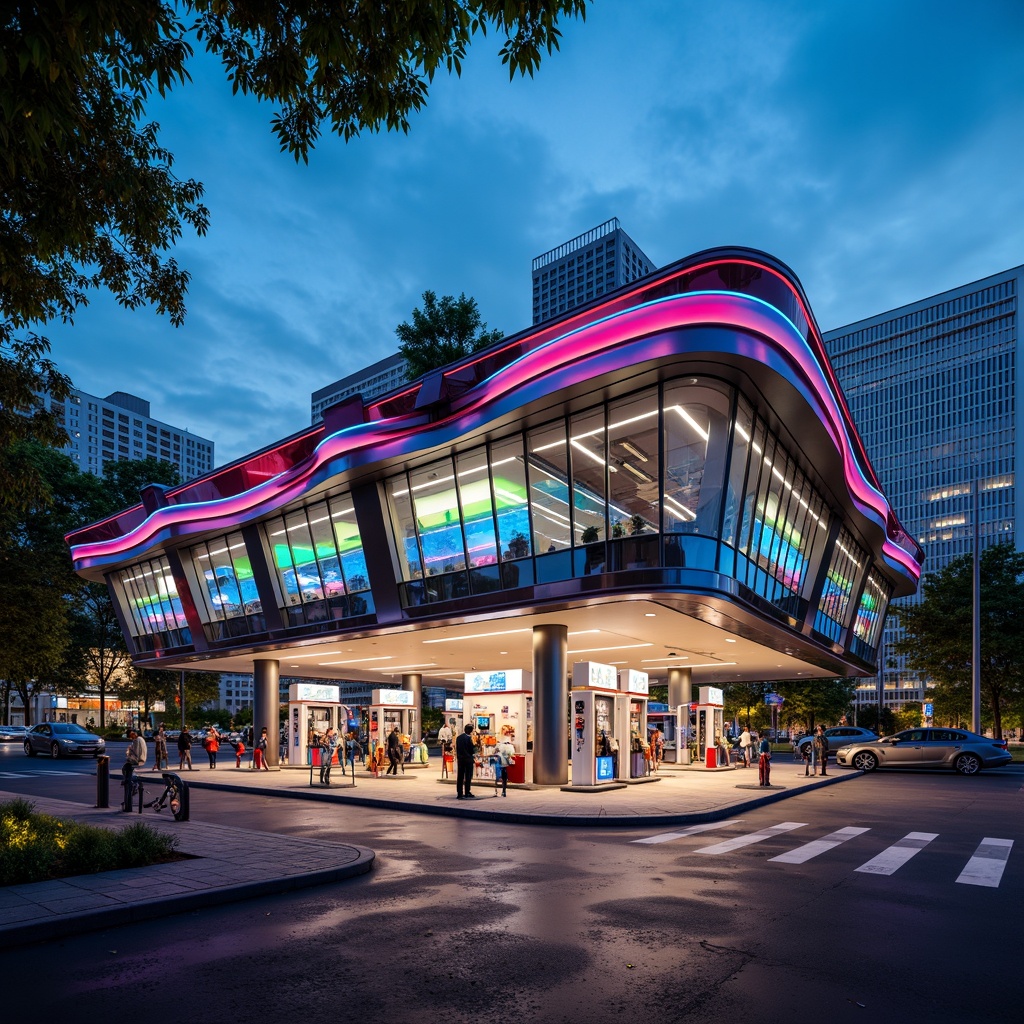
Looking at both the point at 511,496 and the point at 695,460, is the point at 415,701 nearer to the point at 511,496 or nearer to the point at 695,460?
the point at 511,496

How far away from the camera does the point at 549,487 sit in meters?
22.9


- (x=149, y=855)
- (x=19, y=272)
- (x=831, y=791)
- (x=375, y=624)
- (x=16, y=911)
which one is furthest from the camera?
(x=375, y=624)

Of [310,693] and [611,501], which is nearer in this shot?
[611,501]

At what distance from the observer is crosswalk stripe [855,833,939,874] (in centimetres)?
1154

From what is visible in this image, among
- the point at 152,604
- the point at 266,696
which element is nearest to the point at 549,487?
the point at 266,696

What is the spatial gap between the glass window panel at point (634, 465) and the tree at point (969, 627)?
36.3 metres

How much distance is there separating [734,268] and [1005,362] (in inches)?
6183

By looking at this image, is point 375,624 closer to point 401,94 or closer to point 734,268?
point 734,268

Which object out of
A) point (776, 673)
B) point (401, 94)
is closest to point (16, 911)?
point (401, 94)

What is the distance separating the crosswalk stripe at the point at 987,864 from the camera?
1075 cm

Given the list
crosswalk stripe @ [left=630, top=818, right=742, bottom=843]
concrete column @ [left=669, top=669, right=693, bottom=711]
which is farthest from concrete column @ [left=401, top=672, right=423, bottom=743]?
crosswalk stripe @ [left=630, top=818, right=742, bottom=843]

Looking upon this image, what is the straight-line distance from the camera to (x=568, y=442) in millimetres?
22219

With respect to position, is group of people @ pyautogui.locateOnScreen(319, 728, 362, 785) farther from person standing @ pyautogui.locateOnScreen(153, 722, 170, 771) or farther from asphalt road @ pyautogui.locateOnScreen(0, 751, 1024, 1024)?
asphalt road @ pyautogui.locateOnScreen(0, 751, 1024, 1024)

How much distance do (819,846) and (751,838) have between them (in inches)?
52.3
